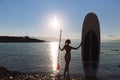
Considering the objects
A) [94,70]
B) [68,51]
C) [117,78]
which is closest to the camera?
[68,51]

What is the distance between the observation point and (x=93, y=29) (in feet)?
58.1

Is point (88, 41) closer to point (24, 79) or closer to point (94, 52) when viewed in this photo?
point (94, 52)

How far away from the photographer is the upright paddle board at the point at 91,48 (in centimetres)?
1719

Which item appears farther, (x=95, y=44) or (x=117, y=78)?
(x=117, y=78)

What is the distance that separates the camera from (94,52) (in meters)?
17.3

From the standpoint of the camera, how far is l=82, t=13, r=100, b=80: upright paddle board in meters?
17.2

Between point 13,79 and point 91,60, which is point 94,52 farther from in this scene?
point 13,79

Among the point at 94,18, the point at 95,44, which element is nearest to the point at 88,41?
the point at 95,44

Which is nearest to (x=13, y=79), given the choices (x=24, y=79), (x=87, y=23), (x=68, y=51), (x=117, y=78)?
(x=24, y=79)

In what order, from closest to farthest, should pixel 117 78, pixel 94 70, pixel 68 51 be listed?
pixel 68 51, pixel 94 70, pixel 117 78

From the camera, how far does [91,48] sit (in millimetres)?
17250

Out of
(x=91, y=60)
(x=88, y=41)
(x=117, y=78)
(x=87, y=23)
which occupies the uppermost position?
(x=87, y=23)

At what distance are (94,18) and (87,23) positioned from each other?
22.7 inches

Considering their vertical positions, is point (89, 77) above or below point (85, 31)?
below
